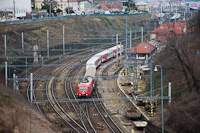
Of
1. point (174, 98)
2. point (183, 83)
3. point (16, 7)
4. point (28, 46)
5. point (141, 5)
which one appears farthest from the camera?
point (141, 5)

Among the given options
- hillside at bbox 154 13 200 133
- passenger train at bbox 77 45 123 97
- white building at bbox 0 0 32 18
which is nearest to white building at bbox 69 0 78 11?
white building at bbox 0 0 32 18

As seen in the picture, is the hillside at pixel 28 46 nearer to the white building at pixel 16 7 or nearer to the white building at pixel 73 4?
the white building at pixel 16 7

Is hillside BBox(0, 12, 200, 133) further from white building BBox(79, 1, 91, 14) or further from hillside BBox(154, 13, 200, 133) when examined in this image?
white building BBox(79, 1, 91, 14)

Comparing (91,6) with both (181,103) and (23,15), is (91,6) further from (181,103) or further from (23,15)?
(181,103)

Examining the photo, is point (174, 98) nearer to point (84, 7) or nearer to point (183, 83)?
point (183, 83)

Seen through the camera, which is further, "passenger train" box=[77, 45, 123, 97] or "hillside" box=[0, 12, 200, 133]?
"passenger train" box=[77, 45, 123, 97]

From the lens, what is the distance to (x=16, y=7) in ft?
153

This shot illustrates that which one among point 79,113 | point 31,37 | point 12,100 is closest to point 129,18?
point 31,37

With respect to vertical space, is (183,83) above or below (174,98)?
above

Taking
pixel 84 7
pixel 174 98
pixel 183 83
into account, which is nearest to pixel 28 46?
pixel 183 83

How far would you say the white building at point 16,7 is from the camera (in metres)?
43.3

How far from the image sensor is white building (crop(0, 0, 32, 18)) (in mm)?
43344

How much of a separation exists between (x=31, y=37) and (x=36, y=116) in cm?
2102

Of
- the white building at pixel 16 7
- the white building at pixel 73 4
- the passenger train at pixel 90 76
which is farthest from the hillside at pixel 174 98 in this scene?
the white building at pixel 73 4
